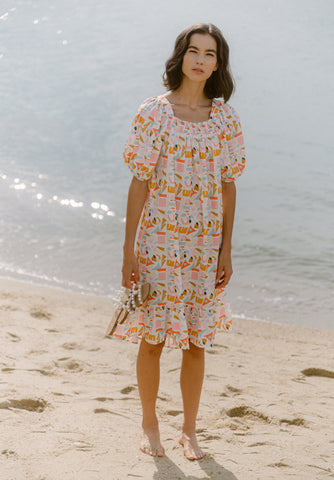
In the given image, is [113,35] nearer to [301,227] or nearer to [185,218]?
[301,227]

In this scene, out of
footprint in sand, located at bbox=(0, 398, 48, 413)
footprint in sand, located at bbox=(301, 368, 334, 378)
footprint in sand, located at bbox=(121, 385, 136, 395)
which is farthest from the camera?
footprint in sand, located at bbox=(301, 368, 334, 378)

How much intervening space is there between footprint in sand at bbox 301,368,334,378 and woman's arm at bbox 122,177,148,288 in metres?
2.03

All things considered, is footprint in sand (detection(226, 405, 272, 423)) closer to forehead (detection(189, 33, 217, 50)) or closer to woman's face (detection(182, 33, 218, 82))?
woman's face (detection(182, 33, 218, 82))

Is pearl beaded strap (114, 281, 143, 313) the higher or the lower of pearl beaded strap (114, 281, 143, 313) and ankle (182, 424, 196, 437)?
the higher

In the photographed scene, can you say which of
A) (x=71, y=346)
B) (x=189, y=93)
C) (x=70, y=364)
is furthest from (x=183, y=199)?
(x=71, y=346)

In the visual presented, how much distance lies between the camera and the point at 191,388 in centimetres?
325

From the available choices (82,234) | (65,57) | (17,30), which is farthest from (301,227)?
(17,30)

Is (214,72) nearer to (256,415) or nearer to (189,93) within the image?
(189,93)

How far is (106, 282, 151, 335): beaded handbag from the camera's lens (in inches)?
118

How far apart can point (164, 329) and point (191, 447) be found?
60cm

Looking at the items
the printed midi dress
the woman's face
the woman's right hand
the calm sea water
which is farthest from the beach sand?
the woman's face

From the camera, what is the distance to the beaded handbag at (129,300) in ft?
9.81

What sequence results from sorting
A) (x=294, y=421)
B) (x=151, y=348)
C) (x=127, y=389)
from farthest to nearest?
(x=127, y=389)
(x=294, y=421)
(x=151, y=348)

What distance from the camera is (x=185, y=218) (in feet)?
9.85
